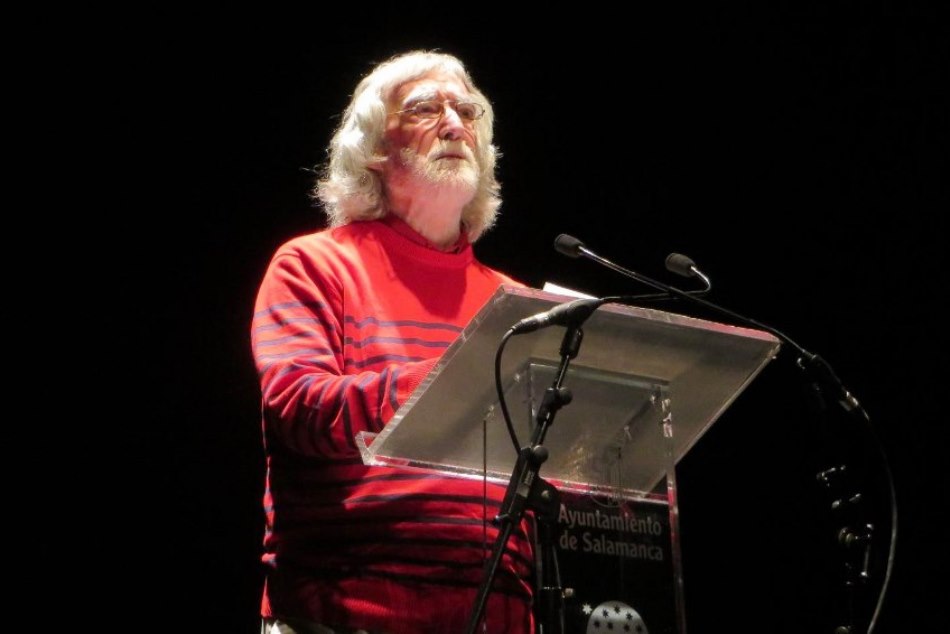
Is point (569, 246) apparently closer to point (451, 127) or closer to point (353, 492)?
point (353, 492)

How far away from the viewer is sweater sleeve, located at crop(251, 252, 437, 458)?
1.96m

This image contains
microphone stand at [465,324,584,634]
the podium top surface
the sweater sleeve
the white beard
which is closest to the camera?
microphone stand at [465,324,584,634]

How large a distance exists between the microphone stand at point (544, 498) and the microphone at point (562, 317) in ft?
0.04

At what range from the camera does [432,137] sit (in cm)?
291

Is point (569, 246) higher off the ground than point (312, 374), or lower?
higher

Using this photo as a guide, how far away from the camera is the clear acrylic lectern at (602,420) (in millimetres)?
1759

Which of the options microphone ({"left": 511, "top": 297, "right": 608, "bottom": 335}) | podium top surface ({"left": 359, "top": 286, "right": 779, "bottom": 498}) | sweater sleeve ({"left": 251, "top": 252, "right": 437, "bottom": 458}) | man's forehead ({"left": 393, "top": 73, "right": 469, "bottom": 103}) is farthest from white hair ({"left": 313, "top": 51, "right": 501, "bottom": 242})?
microphone ({"left": 511, "top": 297, "right": 608, "bottom": 335})

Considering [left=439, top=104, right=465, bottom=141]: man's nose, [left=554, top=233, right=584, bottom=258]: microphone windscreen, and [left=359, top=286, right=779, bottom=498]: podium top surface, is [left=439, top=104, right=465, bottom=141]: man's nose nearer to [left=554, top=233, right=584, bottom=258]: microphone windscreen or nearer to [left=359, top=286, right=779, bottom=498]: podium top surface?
[left=554, top=233, right=584, bottom=258]: microphone windscreen

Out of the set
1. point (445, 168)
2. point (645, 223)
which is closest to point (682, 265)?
point (445, 168)

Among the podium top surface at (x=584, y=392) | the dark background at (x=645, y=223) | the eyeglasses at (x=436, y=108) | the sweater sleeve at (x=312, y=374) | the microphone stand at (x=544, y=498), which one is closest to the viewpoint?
the microphone stand at (x=544, y=498)

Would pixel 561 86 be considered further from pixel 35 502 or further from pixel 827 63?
pixel 35 502

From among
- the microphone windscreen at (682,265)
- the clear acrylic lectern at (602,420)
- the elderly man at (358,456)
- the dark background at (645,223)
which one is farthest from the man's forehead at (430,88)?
the clear acrylic lectern at (602,420)

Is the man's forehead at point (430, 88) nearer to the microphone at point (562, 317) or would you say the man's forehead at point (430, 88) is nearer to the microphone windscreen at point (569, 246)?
the microphone windscreen at point (569, 246)

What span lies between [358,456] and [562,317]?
637 mm
